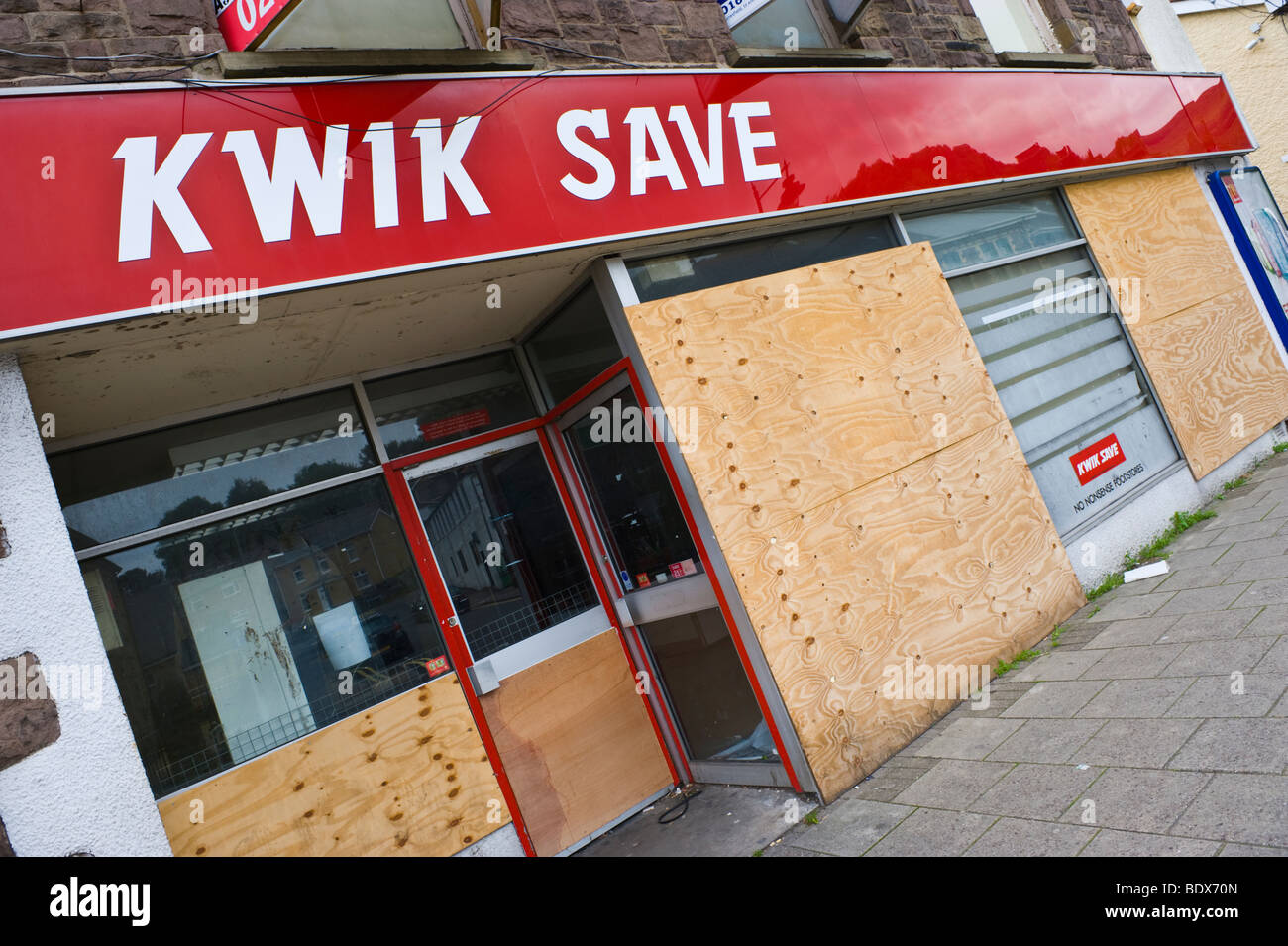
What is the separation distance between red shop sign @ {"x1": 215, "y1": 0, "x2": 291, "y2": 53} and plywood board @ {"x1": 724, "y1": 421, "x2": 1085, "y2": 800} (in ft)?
11.0

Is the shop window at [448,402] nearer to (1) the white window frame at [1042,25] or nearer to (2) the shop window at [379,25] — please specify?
(2) the shop window at [379,25]

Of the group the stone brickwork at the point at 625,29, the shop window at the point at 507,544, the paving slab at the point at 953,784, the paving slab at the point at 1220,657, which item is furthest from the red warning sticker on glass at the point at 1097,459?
the stone brickwork at the point at 625,29

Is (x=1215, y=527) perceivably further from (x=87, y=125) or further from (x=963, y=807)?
(x=87, y=125)

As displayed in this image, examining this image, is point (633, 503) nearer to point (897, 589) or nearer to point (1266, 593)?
point (897, 589)

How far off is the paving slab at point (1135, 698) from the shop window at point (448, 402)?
3.84 m

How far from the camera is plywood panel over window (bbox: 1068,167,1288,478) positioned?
764cm

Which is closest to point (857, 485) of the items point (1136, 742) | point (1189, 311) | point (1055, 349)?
Result: point (1136, 742)

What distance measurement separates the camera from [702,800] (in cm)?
536

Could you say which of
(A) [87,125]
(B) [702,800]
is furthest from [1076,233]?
(A) [87,125]

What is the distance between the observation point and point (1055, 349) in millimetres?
7113

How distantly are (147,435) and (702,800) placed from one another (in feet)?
12.9

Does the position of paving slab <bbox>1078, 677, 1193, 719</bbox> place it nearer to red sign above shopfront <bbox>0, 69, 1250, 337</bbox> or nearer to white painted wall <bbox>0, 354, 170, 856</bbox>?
red sign above shopfront <bbox>0, 69, 1250, 337</bbox>

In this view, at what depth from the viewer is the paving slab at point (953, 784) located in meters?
4.11

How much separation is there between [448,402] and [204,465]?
1499 millimetres
